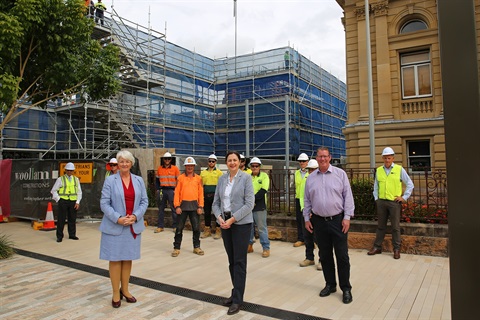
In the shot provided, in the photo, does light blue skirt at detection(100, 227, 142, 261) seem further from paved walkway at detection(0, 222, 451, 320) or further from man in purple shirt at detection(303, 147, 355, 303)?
man in purple shirt at detection(303, 147, 355, 303)

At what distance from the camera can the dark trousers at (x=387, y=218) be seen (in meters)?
6.66

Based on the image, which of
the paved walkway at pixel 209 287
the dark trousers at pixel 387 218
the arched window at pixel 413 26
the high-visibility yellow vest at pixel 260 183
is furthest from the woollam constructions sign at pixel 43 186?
the arched window at pixel 413 26

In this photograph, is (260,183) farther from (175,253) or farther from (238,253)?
(238,253)

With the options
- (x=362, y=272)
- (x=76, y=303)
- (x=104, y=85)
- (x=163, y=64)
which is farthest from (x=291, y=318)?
(x=163, y=64)

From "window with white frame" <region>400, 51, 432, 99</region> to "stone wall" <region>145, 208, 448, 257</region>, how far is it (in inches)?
416

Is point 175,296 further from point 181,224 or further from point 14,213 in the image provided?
point 14,213

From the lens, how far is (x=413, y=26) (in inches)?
631

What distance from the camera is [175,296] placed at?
4.73 metres

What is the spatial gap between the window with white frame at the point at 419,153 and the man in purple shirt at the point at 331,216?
12.4 meters

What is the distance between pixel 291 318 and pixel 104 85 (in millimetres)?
7909

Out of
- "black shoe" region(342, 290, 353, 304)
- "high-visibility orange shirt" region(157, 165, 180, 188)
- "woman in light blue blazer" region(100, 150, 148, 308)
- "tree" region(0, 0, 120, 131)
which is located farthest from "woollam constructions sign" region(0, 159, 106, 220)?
"black shoe" region(342, 290, 353, 304)

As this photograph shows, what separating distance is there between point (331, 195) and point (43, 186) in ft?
32.4

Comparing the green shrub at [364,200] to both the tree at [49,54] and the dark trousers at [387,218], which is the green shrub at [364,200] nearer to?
the dark trousers at [387,218]

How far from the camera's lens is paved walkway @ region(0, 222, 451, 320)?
4160mm
